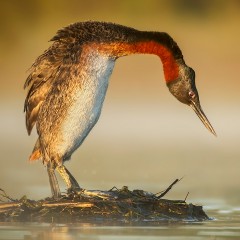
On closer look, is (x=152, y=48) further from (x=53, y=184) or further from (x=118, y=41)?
(x=53, y=184)

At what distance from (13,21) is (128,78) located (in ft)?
9.58

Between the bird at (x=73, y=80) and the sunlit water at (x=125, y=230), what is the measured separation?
1.09m

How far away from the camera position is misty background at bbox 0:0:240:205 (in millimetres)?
20156

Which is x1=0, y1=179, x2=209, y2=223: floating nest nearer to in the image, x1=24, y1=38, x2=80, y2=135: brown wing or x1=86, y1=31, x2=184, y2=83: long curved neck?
x1=24, y1=38, x2=80, y2=135: brown wing

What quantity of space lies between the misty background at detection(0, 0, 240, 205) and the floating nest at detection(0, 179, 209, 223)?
1.52 metres

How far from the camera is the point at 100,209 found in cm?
1652

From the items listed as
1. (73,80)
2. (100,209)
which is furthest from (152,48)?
(100,209)

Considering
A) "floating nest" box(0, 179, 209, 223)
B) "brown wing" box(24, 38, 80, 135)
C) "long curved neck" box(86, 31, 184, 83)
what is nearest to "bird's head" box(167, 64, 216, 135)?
"long curved neck" box(86, 31, 184, 83)

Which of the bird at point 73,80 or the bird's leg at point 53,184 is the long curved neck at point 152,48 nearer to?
the bird at point 73,80

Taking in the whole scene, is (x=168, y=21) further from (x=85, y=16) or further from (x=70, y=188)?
(x=70, y=188)

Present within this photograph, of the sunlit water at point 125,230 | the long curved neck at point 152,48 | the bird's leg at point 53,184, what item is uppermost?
the long curved neck at point 152,48

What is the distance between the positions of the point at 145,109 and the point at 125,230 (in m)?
12.2

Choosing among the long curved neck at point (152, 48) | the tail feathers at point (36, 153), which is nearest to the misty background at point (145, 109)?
the tail feathers at point (36, 153)

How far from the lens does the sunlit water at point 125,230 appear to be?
14.9 meters
